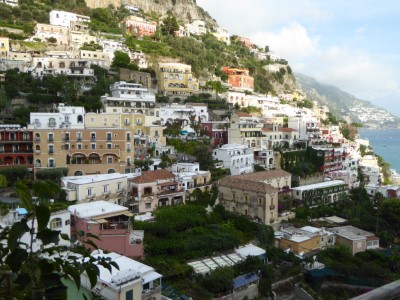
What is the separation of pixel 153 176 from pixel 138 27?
131 feet

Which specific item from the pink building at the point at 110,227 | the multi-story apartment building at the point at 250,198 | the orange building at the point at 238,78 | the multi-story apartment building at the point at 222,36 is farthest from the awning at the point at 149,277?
the multi-story apartment building at the point at 222,36

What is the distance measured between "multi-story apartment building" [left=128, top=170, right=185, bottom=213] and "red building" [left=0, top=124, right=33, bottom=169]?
6.94 meters

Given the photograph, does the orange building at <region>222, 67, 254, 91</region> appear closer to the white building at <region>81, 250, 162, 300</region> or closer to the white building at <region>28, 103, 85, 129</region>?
the white building at <region>28, 103, 85, 129</region>

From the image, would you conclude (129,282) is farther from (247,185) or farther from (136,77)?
(136,77)

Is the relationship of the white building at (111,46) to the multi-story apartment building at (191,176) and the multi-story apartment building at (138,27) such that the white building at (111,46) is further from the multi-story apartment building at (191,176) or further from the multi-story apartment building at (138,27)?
the multi-story apartment building at (191,176)

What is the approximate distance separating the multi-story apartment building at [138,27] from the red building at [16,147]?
34830 mm

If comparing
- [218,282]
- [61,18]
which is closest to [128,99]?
[218,282]

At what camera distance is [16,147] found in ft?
80.5

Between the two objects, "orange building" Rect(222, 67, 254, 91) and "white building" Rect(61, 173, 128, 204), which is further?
"orange building" Rect(222, 67, 254, 91)

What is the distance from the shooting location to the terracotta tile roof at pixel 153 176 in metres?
23.1

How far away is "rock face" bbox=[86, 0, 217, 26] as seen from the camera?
66100mm

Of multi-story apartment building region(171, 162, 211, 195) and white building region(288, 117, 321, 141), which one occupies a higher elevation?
white building region(288, 117, 321, 141)

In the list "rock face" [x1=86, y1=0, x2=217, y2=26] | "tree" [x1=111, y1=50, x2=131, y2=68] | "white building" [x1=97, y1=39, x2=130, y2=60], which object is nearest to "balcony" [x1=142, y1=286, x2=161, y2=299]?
"tree" [x1=111, y1=50, x2=131, y2=68]

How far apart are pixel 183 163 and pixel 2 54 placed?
24365 millimetres
